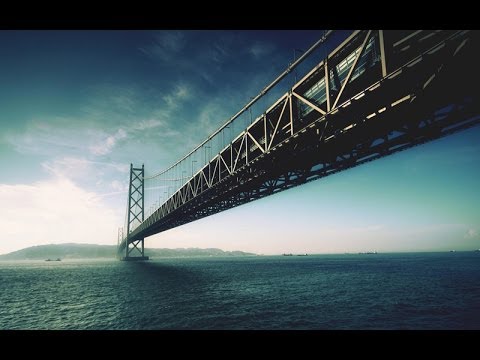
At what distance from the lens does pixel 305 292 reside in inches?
1032

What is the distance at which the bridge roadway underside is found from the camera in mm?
8250

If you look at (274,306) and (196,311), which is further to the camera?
(274,306)

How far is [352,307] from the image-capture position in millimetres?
19516

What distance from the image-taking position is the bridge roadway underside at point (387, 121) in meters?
8.25

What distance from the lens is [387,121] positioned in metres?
11.0
